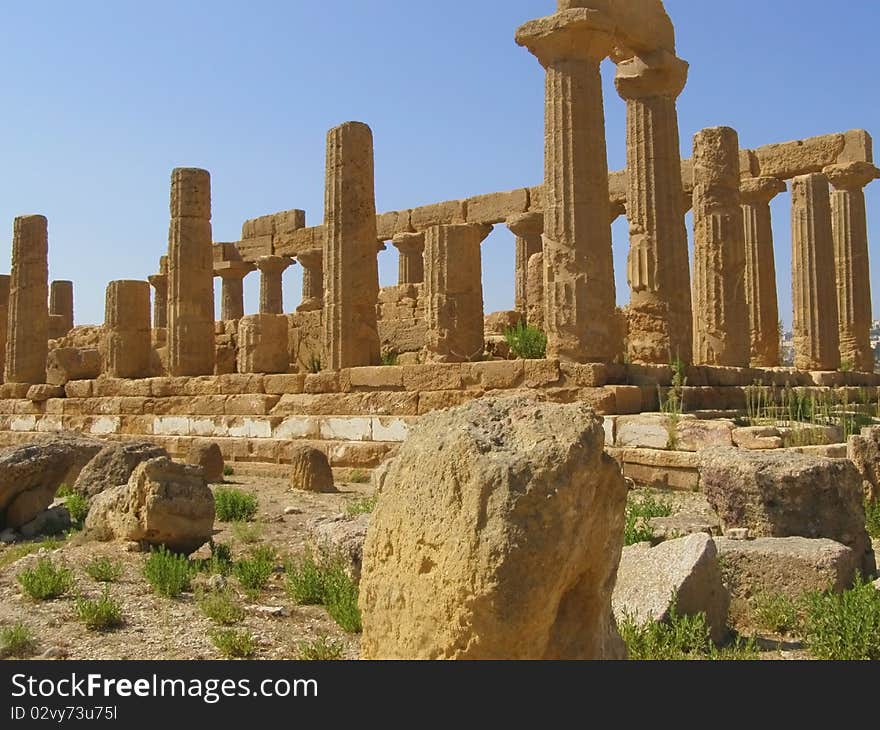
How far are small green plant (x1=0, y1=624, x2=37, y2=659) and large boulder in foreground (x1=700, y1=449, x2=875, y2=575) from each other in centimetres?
461

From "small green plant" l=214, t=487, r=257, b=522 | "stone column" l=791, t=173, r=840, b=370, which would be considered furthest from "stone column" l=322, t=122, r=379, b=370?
"stone column" l=791, t=173, r=840, b=370

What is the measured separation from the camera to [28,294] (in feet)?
67.8

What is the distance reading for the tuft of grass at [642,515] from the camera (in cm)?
685

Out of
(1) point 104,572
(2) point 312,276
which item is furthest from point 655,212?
(2) point 312,276

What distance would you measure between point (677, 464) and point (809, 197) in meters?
11.3

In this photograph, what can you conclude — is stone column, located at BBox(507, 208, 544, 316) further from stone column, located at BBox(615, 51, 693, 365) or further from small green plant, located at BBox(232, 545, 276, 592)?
small green plant, located at BBox(232, 545, 276, 592)

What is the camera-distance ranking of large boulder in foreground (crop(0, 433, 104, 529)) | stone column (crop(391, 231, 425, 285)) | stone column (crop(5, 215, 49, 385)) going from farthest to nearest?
stone column (crop(391, 231, 425, 285)) < stone column (crop(5, 215, 49, 385)) < large boulder in foreground (crop(0, 433, 104, 529))

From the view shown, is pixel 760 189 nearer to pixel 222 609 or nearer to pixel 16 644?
pixel 222 609

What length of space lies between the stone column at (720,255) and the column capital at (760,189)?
3.45 meters

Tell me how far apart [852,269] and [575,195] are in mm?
11074

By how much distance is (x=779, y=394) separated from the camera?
1375 cm

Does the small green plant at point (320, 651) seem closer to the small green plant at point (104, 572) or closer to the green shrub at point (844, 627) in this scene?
the small green plant at point (104, 572)

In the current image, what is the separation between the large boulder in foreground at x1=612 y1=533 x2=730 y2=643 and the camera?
16.0ft

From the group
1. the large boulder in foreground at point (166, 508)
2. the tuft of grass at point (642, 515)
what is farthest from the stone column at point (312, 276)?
the large boulder in foreground at point (166, 508)
